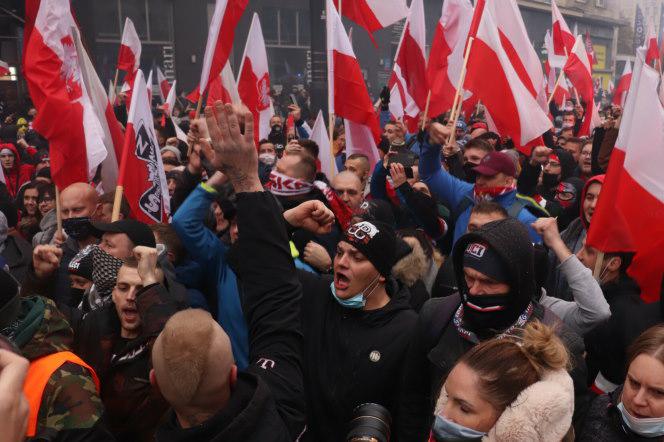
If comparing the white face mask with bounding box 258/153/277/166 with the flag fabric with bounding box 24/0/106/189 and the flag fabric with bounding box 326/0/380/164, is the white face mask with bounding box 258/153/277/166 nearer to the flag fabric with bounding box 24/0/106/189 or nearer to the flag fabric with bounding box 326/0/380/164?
the flag fabric with bounding box 326/0/380/164

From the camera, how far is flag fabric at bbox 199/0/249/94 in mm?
5891

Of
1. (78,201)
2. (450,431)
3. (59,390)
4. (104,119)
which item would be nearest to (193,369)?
(59,390)

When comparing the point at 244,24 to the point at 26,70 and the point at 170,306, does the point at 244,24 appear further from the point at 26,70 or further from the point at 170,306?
the point at 170,306

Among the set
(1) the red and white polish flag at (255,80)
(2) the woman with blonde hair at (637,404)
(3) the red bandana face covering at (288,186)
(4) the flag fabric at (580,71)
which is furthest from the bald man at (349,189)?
(4) the flag fabric at (580,71)

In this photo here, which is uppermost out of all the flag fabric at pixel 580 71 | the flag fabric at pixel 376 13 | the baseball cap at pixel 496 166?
the flag fabric at pixel 376 13

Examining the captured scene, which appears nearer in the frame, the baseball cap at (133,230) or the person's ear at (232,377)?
the person's ear at (232,377)

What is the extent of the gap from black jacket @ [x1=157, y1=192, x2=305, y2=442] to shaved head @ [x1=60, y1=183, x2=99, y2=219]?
3.00 meters

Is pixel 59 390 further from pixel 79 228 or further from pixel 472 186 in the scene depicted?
pixel 472 186

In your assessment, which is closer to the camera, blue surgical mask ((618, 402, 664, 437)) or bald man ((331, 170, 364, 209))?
blue surgical mask ((618, 402, 664, 437))

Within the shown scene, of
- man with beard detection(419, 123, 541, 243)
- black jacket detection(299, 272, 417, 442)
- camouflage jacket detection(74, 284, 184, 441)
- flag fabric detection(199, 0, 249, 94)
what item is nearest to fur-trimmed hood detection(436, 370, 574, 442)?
black jacket detection(299, 272, 417, 442)

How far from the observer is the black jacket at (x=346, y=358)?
9.53 feet

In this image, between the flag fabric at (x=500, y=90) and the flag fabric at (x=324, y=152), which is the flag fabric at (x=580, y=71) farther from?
the flag fabric at (x=324, y=152)

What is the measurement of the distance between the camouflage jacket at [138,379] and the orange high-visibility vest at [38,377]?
427 mm

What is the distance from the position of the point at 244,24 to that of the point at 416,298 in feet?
81.5
